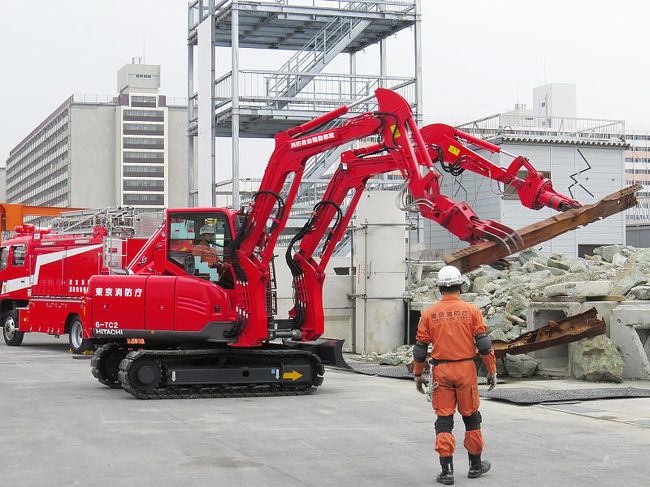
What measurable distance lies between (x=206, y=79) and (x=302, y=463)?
25.4 metres

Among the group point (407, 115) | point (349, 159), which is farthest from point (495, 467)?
point (349, 159)

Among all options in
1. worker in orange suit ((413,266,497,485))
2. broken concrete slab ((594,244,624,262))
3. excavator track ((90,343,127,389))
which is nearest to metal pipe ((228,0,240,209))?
broken concrete slab ((594,244,624,262))

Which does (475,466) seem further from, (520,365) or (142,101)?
(142,101)

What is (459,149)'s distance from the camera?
15727mm

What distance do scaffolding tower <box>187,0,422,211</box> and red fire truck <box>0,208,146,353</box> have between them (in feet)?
16.6

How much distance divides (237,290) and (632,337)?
718 centimetres

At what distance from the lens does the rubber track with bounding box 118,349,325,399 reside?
15.6 meters

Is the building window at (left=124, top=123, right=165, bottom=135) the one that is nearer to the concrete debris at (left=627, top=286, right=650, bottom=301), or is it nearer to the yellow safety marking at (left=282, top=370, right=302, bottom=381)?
the concrete debris at (left=627, top=286, right=650, bottom=301)

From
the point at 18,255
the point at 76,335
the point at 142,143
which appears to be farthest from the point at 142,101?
the point at 76,335

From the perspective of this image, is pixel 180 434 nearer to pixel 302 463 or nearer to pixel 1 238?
pixel 302 463

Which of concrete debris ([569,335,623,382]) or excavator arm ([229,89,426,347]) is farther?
concrete debris ([569,335,623,382])

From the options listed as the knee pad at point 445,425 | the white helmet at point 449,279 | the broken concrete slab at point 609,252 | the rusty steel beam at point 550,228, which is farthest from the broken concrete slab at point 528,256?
the knee pad at point 445,425

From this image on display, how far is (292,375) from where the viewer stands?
53.8 feet

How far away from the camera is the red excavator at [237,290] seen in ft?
51.5
